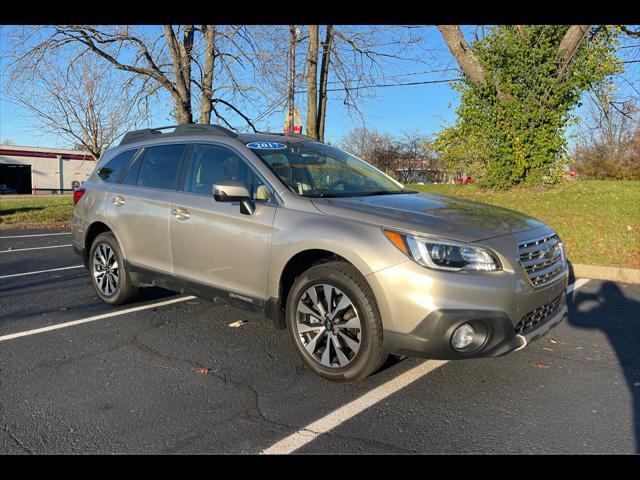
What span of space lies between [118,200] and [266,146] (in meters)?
1.86

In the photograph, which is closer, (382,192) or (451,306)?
(451,306)

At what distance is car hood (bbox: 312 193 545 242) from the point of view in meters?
3.21

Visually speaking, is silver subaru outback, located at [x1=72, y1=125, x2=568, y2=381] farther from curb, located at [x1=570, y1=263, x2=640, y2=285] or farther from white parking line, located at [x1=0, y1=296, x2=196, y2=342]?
curb, located at [x1=570, y1=263, x2=640, y2=285]

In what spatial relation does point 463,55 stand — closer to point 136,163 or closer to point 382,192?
point 382,192

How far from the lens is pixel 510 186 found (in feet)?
46.4

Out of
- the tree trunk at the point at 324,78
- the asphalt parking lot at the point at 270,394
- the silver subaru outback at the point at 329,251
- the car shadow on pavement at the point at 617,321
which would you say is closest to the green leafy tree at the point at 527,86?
the tree trunk at the point at 324,78

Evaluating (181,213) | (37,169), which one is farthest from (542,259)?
(37,169)

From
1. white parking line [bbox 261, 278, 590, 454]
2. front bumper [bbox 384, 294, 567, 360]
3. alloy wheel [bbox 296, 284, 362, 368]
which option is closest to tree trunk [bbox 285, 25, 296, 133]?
alloy wheel [bbox 296, 284, 362, 368]

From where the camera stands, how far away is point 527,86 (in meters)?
13.6

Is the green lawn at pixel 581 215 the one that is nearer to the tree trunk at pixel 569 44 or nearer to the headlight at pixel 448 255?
the tree trunk at pixel 569 44

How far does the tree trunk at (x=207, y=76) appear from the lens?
15.8 m
